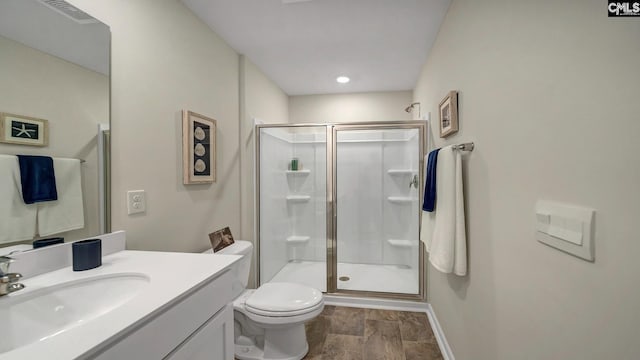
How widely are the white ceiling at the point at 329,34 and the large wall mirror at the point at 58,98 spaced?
0.83 meters

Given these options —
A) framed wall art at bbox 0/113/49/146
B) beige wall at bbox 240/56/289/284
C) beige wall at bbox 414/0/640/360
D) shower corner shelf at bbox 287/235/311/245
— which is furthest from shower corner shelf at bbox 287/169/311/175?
framed wall art at bbox 0/113/49/146

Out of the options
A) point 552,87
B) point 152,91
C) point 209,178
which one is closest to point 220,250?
point 209,178

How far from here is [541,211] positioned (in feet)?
2.59

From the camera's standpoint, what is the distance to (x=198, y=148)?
1771mm

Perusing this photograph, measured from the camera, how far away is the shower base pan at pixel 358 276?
255 cm

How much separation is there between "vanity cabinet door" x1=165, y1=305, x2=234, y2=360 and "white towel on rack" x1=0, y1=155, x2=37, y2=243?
70cm

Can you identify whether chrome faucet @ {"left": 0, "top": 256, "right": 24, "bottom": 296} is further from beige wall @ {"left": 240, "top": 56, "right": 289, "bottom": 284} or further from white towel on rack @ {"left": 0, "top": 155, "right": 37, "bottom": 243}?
beige wall @ {"left": 240, "top": 56, "right": 289, "bottom": 284}

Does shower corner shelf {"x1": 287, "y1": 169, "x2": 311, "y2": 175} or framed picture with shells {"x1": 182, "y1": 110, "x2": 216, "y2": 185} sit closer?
framed picture with shells {"x1": 182, "y1": 110, "x2": 216, "y2": 185}

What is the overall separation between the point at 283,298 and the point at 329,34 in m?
1.99

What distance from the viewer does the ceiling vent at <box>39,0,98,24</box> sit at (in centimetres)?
100

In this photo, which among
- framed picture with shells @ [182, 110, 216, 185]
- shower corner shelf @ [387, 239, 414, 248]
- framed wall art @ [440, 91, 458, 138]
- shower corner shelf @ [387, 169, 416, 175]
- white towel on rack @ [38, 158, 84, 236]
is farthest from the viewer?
shower corner shelf @ [387, 239, 414, 248]

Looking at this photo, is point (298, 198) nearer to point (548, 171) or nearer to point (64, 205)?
A: point (64, 205)

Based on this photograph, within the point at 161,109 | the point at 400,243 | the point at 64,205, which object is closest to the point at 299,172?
the point at 400,243

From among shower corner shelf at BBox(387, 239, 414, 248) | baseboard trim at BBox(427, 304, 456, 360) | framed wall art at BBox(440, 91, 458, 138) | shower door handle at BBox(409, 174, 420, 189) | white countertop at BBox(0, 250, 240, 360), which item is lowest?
baseboard trim at BBox(427, 304, 456, 360)
